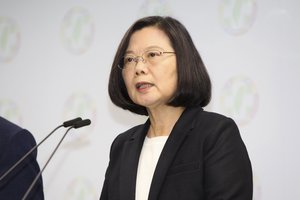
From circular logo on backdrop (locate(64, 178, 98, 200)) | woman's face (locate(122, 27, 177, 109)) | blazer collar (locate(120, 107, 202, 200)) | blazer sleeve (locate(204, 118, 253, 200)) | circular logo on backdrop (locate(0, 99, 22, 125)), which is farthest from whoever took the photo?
circular logo on backdrop (locate(0, 99, 22, 125))

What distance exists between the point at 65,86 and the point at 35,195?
1473 millimetres

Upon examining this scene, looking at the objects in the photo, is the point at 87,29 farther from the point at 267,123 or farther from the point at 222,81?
the point at 267,123

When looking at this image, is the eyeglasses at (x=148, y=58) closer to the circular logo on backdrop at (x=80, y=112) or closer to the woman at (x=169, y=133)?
the woman at (x=169, y=133)

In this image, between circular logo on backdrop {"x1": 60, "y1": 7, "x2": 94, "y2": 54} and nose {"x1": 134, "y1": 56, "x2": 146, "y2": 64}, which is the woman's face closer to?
nose {"x1": 134, "y1": 56, "x2": 146, "y2": 64}

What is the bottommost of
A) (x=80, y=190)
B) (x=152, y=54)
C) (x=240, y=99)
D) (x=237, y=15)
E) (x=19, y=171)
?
(x=80, y=190)

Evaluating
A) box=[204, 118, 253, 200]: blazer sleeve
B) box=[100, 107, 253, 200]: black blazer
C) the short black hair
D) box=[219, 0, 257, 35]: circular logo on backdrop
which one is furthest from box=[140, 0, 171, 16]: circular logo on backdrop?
box=[204, 118, 253, 200]: blazer sleeve

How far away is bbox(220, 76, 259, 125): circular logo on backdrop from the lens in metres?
2.14

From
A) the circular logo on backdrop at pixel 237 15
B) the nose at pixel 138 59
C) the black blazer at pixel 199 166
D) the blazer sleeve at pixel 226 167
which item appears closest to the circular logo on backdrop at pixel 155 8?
Answer: the circular logo on backdrop at pixel 237 15

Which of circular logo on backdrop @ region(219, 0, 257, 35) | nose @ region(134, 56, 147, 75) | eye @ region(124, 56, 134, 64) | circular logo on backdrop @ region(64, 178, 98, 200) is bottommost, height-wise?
circular logo on backdrop @ region(64, 178, 98, 200)

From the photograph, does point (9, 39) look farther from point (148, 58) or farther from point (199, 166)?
point (199, 166)

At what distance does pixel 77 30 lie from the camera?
2.73m

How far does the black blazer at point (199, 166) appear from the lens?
1.25 meters

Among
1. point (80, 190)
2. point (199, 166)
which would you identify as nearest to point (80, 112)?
point (80, 190)

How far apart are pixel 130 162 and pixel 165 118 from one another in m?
0.22
